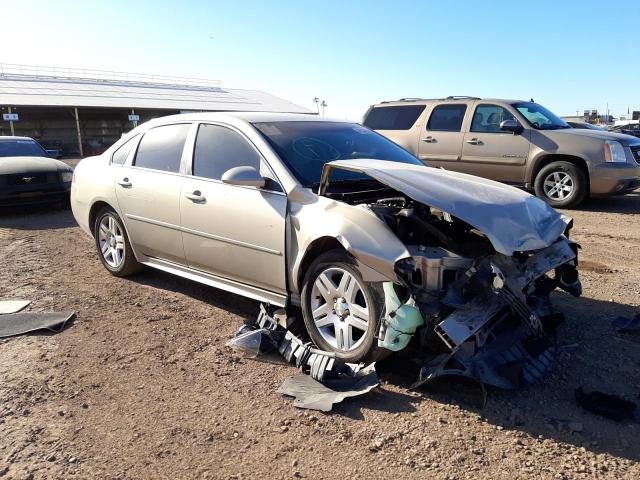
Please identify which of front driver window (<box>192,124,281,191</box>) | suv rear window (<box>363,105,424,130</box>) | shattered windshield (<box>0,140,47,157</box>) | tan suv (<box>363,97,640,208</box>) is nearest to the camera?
front driver window (<box>192,124,281,191</box>)

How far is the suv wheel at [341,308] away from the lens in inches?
132

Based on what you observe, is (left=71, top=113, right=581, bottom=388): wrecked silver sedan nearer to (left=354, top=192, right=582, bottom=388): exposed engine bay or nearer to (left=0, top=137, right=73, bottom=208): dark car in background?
(left=354, top=192, right=582, bottom=388): exposed engine bay

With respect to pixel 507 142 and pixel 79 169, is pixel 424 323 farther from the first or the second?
pixel 507 142

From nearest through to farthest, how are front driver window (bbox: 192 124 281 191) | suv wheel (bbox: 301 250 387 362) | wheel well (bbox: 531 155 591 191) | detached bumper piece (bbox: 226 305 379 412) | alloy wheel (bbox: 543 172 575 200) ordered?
detached bumper piece (bbox: 226 305 379 412)
suv wheel (bbox: 301 250 387 362)
front driver window (bbox: 192 124 281 191)
wheel well (bbox: 531 155 591 191)
alloy wheel (bbox: 543 172 575 200)

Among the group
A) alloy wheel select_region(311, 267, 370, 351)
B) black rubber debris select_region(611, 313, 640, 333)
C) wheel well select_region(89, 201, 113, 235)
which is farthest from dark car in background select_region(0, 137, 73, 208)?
black rubber debris select_region(611, 313, 640, 333)

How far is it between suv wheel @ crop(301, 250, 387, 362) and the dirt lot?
0.29m

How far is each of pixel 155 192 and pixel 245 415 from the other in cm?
258

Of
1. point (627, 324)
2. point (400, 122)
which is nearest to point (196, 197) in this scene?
point (627, 324)

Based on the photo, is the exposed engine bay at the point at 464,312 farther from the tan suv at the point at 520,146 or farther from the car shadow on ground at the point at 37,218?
the car shadow on ground at the point at 37,218

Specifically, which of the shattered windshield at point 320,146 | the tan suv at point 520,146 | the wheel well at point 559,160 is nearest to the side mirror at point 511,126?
the tan suv at point 520,146

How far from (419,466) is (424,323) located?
32.9 inches

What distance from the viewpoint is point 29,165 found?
9.98 metres

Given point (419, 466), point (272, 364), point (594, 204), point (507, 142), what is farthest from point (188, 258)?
point (594, 204)

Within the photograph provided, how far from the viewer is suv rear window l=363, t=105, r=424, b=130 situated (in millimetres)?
10828
